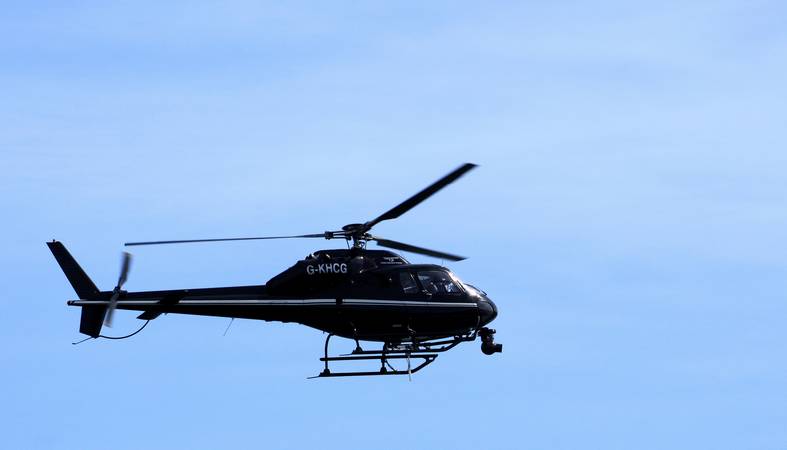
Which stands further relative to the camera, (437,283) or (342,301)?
→ (437,283)

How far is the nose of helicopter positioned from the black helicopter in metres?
0.04

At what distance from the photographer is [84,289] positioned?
124ft

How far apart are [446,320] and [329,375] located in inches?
162

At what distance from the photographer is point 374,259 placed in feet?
126

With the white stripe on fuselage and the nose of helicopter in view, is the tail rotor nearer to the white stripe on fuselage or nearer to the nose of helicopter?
the white stripe on fuselage

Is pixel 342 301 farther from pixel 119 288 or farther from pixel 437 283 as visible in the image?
pixel 119 288

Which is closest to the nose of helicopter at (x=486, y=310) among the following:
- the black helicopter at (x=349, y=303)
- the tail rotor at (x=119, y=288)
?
Result: the black helicopter at (x=349, y=303)

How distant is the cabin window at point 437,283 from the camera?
38.2 meters

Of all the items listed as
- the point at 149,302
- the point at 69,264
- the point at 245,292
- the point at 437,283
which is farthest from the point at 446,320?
the point at 69,264

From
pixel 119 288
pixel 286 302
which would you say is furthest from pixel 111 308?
pixel 286 302

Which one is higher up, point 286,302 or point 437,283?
point 437,283

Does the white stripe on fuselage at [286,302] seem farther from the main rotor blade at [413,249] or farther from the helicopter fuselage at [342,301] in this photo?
the main rotor blade at [413,249]

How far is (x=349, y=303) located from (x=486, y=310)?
441cm

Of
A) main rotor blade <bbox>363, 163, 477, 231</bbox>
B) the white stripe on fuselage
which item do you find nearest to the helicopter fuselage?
the white stripe on fuselage
